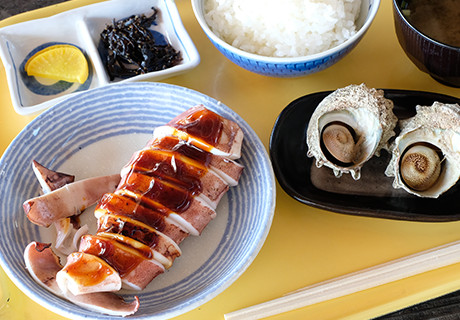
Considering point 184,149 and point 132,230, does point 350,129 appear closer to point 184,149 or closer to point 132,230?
point 184,149

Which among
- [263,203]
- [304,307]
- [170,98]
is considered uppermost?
[170,98]

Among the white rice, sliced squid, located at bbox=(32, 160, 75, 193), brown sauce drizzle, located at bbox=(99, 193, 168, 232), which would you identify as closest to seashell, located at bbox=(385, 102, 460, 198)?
the white rice

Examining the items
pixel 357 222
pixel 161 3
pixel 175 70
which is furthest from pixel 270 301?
pixel 161 3

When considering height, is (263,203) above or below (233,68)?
below

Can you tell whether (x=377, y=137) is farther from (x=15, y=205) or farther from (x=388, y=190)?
(x=15, y=205)

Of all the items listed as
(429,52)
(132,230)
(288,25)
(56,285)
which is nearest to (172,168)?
(132,230)

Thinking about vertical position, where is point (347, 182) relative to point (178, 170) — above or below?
below

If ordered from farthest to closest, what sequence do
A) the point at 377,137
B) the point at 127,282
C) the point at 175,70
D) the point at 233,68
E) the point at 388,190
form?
the point at 233,68
the point at 175,70
the point at 388,190
the point at 377,137
the point at 127,282
